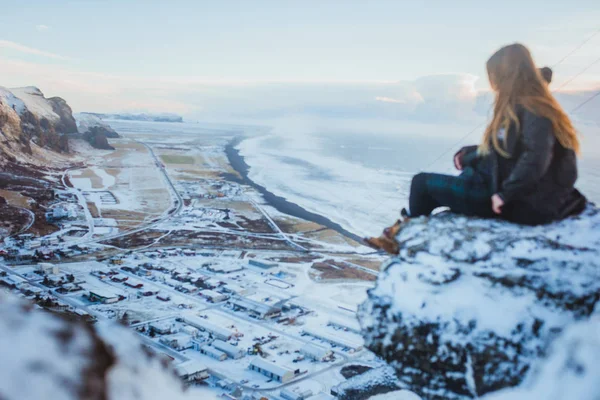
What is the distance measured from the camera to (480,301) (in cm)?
342

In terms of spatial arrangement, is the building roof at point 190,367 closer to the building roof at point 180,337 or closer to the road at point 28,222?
the building roof at point 180,337

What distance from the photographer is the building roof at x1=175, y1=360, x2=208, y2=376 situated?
45.9 ft

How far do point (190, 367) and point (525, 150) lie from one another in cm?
1288

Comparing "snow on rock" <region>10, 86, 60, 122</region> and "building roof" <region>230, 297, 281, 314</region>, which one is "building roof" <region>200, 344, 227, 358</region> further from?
"snow on rock" <region>10, 86, 60, 122</region>

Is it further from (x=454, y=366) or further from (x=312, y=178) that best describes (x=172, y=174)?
(x=454, y=366)

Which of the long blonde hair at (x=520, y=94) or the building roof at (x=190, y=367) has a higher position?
the long blonde hair at (x=520, y=94)

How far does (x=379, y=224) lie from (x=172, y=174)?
102 ft

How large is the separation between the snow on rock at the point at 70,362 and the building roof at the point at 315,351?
15.3 m

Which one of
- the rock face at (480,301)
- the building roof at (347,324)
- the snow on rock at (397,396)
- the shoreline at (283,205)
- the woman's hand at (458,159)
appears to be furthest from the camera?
the shoreline at (283,205)

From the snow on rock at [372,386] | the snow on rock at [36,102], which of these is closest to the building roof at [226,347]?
the snow on rock at [372,386]

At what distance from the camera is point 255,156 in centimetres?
6912

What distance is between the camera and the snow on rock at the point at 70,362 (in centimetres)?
148

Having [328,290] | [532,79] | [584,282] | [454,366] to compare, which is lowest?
[328,290]

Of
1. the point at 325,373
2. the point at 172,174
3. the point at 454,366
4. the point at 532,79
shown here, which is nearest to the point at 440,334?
the point at 454,366
